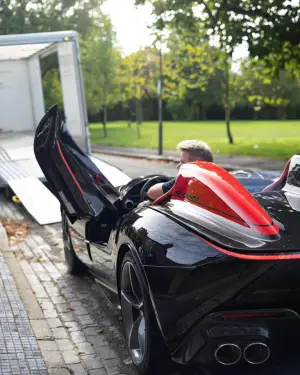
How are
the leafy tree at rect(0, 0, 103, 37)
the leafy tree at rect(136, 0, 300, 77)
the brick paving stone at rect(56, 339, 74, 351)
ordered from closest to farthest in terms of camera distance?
the brick paving stone at rect(56, 339, 74, 351) < the leafy tree at rect(136, 0, 300, 77) < the leafy tree at rect(0, 0, 103, 37)

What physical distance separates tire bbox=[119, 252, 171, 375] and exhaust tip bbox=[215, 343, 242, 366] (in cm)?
41

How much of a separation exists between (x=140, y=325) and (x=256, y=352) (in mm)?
838

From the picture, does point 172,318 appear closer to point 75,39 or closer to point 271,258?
point 271,258

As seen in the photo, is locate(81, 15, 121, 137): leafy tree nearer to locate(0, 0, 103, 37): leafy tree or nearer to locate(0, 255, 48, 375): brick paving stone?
locate(0, 0, 103, 37): leafy tree

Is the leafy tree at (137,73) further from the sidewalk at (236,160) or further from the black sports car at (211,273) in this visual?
the black sports car at (211,273)

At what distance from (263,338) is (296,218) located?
66 cm

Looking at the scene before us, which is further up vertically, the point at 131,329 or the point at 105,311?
the point at 131,329

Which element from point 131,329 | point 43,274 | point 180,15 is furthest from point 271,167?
point 131,329

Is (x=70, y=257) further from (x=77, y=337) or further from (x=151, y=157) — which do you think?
(x=151, y=157)

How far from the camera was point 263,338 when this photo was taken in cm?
274

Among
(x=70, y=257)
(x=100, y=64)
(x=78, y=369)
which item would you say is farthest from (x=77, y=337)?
(x=100, y=64)

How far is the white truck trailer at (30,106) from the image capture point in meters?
10.4

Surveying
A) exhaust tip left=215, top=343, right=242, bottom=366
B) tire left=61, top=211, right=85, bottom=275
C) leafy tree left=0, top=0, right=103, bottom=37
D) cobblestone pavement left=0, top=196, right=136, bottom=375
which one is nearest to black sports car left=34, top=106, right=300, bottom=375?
exhaust tip left=215, top=343, right=242, bottom=366

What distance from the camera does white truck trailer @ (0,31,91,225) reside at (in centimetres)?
1039
